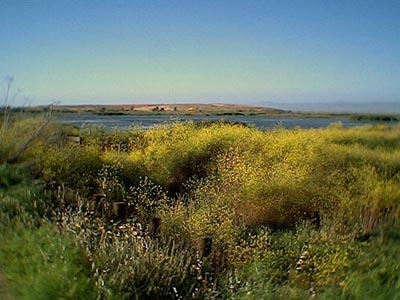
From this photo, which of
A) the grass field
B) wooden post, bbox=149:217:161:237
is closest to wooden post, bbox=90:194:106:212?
the grass field

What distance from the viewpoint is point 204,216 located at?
887 cm

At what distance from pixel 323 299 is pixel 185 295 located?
1.67 m

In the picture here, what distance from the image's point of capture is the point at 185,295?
249 inches

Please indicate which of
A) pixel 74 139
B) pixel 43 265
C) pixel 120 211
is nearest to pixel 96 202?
pixel 120 211

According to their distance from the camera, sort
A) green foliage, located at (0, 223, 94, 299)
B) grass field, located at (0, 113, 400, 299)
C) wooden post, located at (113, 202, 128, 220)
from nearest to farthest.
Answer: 1. green foliage, located at (0, 223, 94, 299)
2. grass field, located at (0, 113, 400, 299)
3. wooden post, located at (113, 202, 128, 220)

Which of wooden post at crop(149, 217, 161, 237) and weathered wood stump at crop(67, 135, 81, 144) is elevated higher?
weathered wood stump at crop(67, 135, 81, 144)

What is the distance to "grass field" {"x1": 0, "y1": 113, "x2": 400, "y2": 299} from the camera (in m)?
6.11

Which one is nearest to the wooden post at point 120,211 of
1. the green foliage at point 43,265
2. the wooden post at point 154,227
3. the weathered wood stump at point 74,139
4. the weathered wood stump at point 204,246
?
the wooden post at point 154,227

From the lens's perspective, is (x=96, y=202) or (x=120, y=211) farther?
(x=96, y=202)

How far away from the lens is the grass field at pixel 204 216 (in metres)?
6.11

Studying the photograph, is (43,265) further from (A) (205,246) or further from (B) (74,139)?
(B) (74,139)

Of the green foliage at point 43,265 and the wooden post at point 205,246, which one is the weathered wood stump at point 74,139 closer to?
the green foliage at point 43,265

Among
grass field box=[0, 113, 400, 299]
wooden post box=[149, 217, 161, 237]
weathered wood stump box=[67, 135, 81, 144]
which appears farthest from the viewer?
weathered wood stump box=[67, 135, 81, 144]

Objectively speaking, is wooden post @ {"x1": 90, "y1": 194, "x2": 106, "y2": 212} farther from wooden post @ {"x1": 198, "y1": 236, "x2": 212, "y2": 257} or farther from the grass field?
wooden post @ {"x1": 198, "y1": 236, "x2": 212, "y2": 257}
